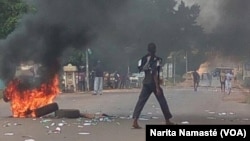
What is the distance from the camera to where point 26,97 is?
1298 cm

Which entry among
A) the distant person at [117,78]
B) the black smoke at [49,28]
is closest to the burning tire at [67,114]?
the black smoke at [49,28]

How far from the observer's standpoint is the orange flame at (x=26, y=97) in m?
12.9

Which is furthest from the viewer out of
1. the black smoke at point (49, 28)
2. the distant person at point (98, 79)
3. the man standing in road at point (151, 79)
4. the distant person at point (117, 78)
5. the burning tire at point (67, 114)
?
the distant person at point (117, 78)

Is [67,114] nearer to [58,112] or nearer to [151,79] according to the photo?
[58,112]

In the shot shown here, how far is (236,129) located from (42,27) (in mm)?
8342

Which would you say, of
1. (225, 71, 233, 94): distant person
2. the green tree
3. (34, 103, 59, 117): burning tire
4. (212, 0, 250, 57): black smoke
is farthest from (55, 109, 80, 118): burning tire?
(225, 71, 233, 94): distant person

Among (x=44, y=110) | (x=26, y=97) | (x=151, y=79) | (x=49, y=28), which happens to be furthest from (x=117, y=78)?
(x=151, y=79)

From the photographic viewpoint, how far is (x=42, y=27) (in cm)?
1323

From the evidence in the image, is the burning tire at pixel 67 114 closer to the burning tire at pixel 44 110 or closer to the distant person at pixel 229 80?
the burning tire at pixel 44 110

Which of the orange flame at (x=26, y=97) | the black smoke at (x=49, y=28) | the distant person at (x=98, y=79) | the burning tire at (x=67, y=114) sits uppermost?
the black smoke at (x=49, y=28)

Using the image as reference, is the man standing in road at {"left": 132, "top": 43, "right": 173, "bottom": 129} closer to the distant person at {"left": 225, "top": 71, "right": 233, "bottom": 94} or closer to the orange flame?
the orange flame

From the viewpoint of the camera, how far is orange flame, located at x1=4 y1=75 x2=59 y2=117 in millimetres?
12938

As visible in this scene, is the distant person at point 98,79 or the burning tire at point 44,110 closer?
the burning tire at point 44,110

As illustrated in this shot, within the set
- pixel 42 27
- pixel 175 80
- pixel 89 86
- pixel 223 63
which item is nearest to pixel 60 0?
pixel 42 27
